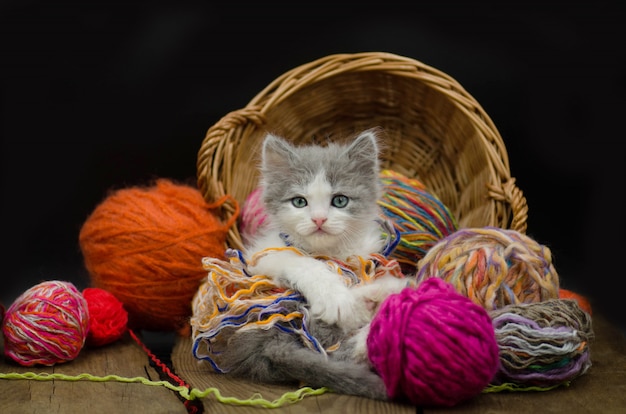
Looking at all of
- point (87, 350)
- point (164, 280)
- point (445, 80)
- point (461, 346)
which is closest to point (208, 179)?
point (164, 280)

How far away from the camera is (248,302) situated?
1736mm

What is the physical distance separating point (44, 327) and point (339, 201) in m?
0.79

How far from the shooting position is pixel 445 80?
7.72 ft

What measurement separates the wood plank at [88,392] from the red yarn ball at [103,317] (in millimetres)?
81

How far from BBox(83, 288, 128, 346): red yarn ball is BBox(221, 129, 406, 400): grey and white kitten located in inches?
16.8

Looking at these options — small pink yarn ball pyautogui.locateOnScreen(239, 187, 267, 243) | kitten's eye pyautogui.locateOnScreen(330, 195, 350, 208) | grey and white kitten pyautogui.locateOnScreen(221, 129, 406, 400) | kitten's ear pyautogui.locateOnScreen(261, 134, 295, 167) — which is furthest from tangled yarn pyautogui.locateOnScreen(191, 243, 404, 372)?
small pink yarn ball pyautogui.locateOnScreen(239, 187, 267, 243)

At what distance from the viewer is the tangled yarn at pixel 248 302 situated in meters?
1.70

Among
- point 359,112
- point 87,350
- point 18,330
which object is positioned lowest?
point 87,350

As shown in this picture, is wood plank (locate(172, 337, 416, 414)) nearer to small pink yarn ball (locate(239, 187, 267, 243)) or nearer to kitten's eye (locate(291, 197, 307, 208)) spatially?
kitten's eye (locate(291, 197, 307, 208))

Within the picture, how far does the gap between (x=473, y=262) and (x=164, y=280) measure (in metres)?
0.94

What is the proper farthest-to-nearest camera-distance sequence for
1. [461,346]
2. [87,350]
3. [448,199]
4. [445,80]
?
[448,199] < [445,80] < [87,350] < [461,346]

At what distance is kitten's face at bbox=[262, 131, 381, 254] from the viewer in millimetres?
1836

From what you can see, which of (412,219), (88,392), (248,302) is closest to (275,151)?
(248,302)

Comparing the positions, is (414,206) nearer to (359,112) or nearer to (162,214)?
(359,112)
